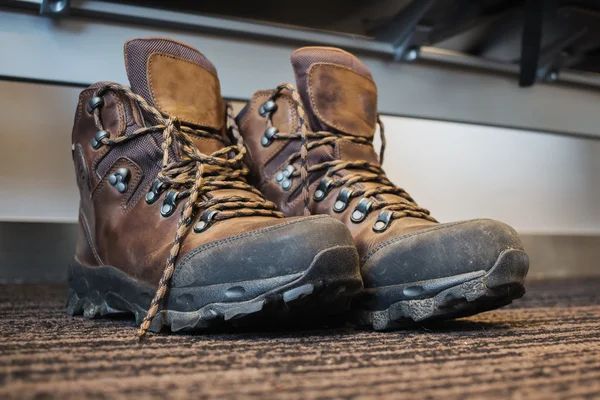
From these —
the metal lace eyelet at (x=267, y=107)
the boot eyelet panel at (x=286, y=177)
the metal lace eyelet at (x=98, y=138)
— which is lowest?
the boot eyelet panel at (x=286, y=177)

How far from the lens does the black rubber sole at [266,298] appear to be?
0.53m

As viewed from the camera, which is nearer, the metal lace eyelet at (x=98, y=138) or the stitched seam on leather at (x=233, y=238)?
the stitched seam on leather at (x=233, y=238)

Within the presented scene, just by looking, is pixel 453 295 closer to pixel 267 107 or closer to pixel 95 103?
pixel 267 107

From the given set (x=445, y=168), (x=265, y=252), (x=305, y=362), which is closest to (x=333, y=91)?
(x=265, y=252)

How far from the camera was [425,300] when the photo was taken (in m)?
0.60

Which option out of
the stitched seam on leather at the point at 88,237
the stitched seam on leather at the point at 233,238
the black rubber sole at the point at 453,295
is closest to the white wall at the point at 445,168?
the stitched seam on leather at the point at 88,237

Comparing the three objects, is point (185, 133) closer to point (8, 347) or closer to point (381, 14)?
point (8, 347)

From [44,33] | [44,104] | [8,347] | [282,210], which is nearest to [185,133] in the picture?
[282,210]

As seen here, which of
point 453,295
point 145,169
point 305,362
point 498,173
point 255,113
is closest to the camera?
point 305,362

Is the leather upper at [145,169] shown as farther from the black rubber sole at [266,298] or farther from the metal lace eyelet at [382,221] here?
the metal lace eyelet at [382,221]

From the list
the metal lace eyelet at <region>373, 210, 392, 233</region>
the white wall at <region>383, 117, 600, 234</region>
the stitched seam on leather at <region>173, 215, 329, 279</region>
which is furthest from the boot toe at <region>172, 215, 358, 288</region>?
the white wall at <region>383, 117, 600, 234</region>

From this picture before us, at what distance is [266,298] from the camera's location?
54cm

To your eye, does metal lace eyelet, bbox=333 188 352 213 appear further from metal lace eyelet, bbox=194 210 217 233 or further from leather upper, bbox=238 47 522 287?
metal lace eyelet, bbox=194 210 217 233

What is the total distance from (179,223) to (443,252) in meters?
0.27
